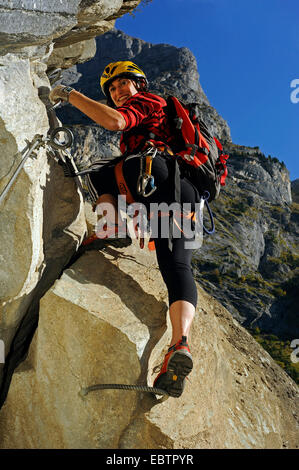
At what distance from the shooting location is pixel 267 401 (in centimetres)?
701

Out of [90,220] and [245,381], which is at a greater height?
[90,220]

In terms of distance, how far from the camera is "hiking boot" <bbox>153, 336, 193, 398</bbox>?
401cm

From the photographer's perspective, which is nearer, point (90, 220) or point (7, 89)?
point (7, 89)

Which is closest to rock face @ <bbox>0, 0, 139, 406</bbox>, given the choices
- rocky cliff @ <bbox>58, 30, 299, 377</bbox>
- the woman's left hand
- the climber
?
the woman's left hand

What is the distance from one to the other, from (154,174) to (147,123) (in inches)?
29.6

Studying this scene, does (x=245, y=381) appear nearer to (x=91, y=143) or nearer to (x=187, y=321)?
(x=187, y=321)

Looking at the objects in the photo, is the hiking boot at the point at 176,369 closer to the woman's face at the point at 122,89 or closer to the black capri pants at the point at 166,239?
the black capri pants at the point at 166,239

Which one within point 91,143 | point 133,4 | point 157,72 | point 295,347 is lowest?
point 295,347

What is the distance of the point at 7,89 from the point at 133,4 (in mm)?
4468

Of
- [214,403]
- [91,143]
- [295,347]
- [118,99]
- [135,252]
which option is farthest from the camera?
[91,143]

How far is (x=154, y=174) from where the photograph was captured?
508 centimetres

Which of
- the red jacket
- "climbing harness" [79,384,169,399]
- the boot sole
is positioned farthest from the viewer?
the red jacket

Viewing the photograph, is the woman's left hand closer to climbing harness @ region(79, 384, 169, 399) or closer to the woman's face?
the woman's face

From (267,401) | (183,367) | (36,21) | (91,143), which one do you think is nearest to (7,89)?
(36,21)
